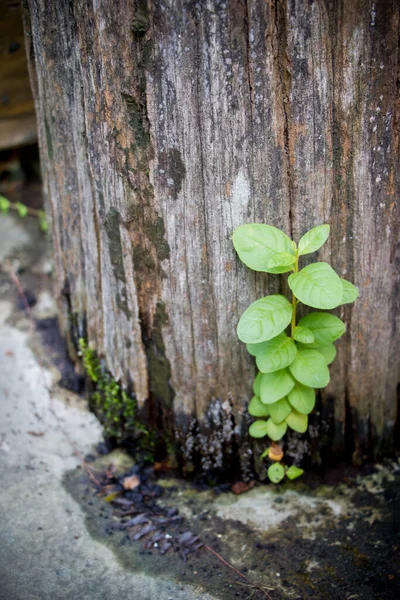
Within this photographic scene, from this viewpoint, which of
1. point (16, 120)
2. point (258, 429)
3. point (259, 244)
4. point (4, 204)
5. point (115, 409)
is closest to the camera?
point (259, 244)

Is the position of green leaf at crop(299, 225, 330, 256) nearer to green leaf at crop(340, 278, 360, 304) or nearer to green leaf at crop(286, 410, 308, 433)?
green leaf at crop(340, 278, 360, 304)

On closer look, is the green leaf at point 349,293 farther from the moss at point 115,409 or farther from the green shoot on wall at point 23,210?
the green shoot on wall at point 23,210

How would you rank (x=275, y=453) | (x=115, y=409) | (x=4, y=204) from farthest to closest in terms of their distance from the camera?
(x=4, y=204), (x=115, y=409), (x=275, y=453)

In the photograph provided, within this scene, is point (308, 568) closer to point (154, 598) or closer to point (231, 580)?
point (231, 580)

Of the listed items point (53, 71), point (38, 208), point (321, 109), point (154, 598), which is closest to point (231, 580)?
point (154, 598)

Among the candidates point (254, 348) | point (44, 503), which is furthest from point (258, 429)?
point (44, 503)

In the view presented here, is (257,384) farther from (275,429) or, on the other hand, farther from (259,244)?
(259,244)

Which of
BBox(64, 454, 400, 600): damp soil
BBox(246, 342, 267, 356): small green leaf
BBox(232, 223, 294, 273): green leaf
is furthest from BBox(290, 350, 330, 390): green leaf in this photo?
BBox(64, 454, 400, 600): damp soil
